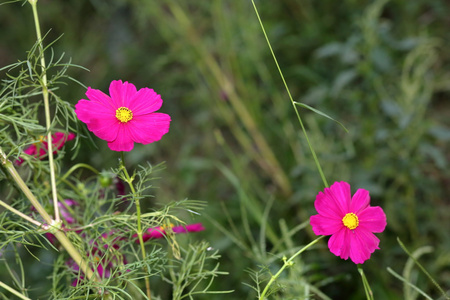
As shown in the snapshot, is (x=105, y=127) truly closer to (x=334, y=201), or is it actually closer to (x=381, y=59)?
(x=334, y=201)

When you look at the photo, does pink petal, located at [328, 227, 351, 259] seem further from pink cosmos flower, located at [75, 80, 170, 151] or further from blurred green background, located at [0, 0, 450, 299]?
blurred green background, located at [0, 0, 450, 299]

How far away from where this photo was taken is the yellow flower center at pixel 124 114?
1.48 feet

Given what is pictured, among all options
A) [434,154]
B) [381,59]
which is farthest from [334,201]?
[381,59]

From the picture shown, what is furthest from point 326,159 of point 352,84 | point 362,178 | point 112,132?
point 112,132

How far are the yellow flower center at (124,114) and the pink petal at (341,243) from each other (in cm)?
19

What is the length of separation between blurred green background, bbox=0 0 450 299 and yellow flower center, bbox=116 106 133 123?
0.35 metres

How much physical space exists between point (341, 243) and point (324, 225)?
20 mm

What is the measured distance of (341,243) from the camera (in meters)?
0.44

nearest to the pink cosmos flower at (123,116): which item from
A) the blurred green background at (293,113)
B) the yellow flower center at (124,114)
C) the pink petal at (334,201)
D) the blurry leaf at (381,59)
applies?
the yellow flower center at (124,114)

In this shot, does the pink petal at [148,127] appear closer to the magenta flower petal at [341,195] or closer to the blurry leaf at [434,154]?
the magenta flower petal at [341,195]

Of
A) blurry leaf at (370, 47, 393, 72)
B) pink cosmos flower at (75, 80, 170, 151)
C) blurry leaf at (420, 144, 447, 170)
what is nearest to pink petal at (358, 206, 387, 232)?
pink cosmos flower at (75, 80, 170, 151)

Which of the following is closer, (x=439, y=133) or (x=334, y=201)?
(x=334, y=201)

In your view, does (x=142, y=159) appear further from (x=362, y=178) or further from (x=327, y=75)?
(x=362, y=178)

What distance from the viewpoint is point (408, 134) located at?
3.99 ft
